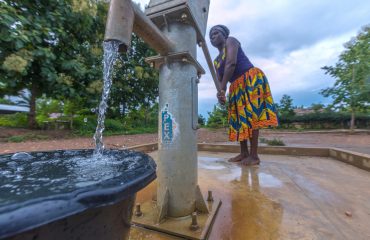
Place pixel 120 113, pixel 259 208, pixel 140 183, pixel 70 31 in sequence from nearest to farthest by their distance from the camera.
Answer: pixel 140 183
pixel 259 208
pixel 70 31
pixel 120 113

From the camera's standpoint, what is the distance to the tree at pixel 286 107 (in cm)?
1758

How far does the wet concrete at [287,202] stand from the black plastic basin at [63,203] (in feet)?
2.25

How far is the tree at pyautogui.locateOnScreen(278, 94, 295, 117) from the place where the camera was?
1758cm

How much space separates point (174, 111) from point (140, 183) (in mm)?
807

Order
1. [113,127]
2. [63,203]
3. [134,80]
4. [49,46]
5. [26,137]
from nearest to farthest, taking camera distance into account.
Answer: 1. [63,203]
2. [26,137]
3. [49,46]
4. [113,127]
5. [134,80]

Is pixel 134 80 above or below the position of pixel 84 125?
above

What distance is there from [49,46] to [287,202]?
23.8 ft

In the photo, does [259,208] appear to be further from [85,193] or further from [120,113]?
[120,113]

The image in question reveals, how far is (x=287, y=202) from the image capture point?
161cm

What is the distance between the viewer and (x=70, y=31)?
22.0ft

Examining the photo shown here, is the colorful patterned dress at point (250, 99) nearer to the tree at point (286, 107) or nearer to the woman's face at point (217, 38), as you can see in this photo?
the woman's face at point (217, 38)

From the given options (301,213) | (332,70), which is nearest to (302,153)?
(301,213)

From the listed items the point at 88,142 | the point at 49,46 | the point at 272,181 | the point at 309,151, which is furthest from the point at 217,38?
the point at 49,46

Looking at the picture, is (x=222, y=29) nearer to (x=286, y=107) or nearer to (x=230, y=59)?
(x=230, y=59)
